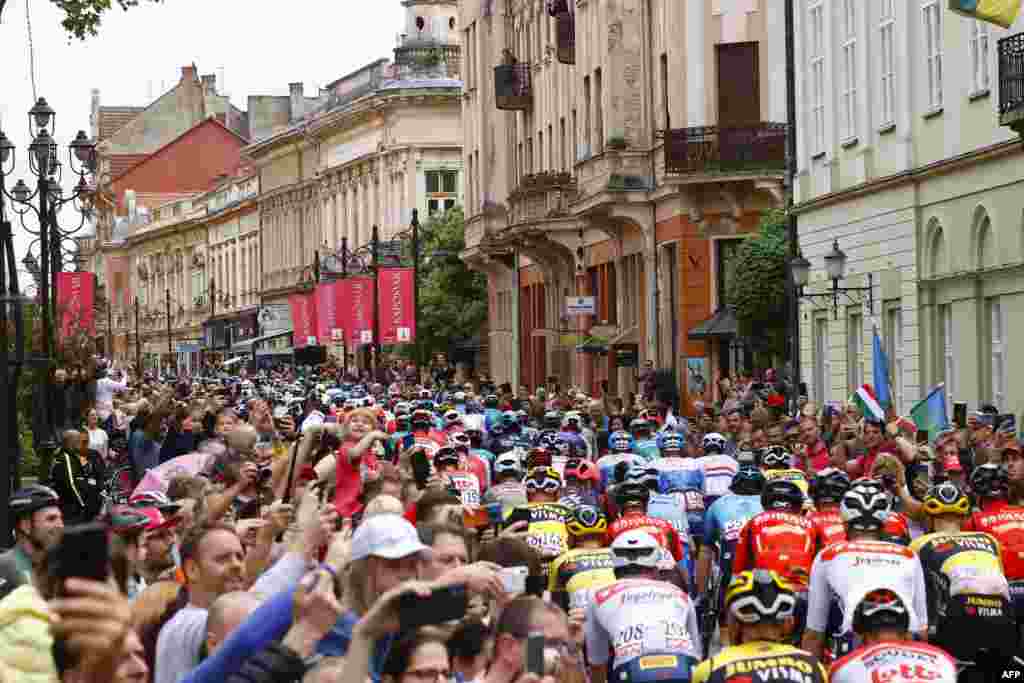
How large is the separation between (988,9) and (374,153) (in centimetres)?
7542

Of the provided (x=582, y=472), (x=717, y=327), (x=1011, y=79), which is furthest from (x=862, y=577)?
(x=717, y=327)

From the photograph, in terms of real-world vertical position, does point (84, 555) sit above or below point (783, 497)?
above

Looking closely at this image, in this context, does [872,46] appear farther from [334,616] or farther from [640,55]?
[334,616]

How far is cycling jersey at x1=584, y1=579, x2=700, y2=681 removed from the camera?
11.5m

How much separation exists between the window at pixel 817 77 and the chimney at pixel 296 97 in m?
105

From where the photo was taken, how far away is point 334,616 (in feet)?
20.0

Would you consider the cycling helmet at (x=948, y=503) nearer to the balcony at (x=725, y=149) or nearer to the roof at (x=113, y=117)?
the balcony at (x=725, y=149)

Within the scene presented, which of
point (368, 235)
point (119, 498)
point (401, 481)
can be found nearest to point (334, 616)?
point (401, 481)

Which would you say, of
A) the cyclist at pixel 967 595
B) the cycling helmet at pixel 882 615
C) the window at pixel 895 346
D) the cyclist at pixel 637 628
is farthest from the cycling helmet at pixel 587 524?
the window at pixel 895 346

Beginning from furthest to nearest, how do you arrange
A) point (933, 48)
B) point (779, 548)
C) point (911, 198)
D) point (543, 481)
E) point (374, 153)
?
1. point (374, 153)
2. point (911, 198)
3. point (933, 48)
4. point (543, 481)
5. point (779, 548)

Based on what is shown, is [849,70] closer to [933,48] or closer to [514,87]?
[933,48]

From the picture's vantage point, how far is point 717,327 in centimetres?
4909

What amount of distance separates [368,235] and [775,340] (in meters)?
58.1

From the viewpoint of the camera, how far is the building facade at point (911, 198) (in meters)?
32.5
